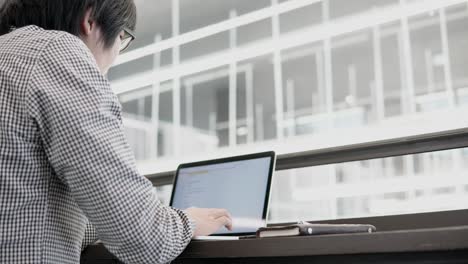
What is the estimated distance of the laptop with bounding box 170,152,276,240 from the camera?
5.70 feet

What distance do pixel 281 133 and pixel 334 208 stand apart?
0.42 metres

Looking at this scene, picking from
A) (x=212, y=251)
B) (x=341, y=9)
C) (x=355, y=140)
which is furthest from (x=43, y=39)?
(x=341, y=9)

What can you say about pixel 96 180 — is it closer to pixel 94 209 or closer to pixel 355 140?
pixel 94 209

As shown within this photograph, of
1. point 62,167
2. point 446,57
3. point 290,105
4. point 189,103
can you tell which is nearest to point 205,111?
point 189,103

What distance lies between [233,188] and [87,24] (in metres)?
0.78

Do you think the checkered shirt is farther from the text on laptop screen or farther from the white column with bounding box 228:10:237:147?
the white column with bounding box 228:10:237:147

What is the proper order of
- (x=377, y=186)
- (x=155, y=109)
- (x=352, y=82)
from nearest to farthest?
(x=377, y=186), (x=352, y=82), (x=155, y=109)

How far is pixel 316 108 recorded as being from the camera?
271 cm

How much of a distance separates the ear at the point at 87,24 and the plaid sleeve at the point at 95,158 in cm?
18

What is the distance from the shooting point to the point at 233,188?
183cm

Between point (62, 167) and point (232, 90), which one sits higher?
point (232, 90)

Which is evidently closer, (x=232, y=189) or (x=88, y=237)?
(x=88, y=237)

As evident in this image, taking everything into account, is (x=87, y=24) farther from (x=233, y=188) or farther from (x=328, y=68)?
(x=328, y=68)

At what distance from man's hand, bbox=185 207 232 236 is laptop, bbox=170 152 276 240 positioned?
1.08 feet
